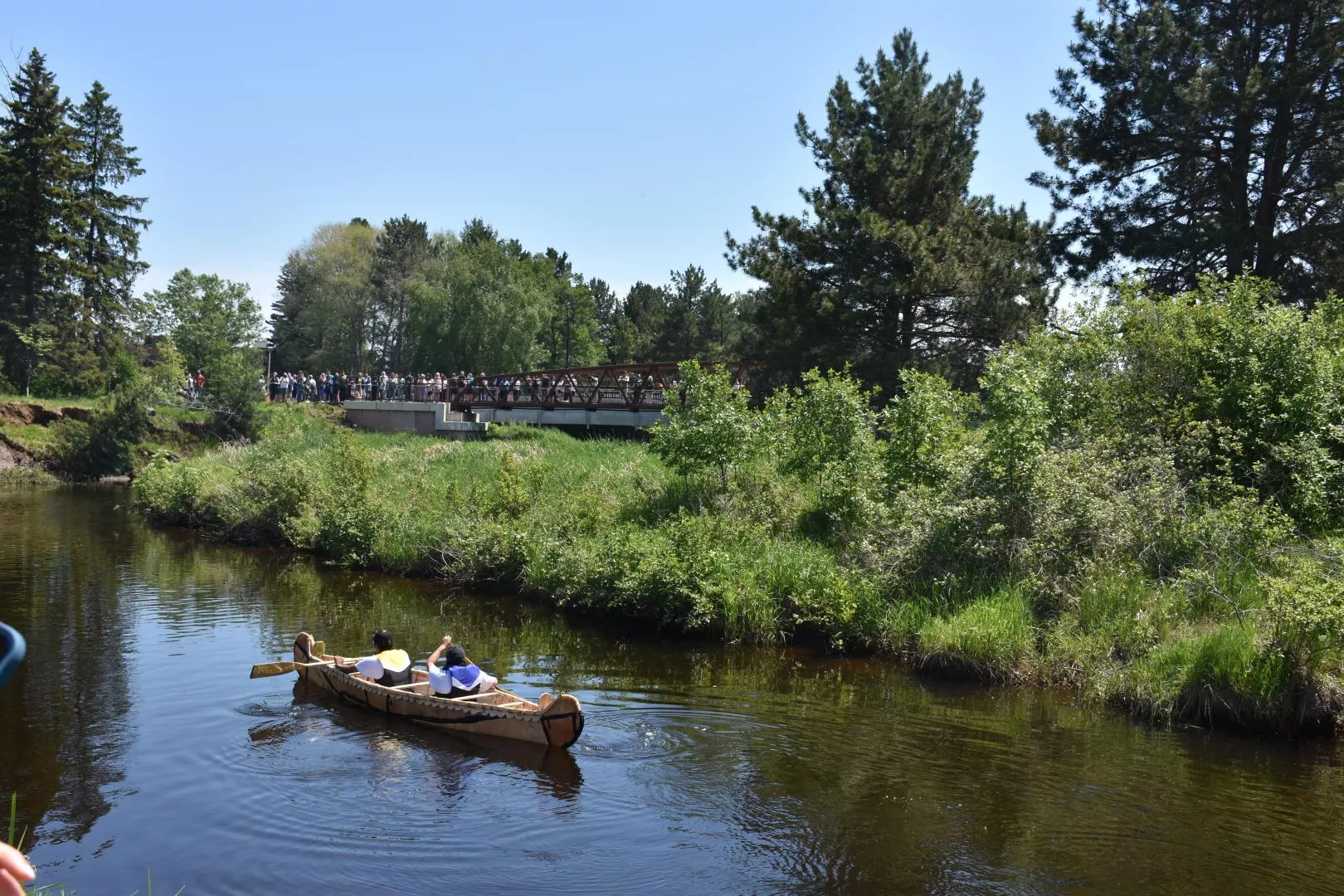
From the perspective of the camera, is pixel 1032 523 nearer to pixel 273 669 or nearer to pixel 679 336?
pixel 273 669

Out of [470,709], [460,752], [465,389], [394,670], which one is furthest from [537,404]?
[460,752]

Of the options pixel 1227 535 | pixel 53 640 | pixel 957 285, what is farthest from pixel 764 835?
pixel 957 285

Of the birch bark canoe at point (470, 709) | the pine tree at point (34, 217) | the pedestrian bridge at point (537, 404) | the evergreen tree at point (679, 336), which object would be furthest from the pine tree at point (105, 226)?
the birch bark canoe at point (470, 709)

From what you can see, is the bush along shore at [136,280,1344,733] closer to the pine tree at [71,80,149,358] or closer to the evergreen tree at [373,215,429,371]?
the pine tree at [71,80,149,358]

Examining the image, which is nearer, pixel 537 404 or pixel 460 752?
pixel 460 752

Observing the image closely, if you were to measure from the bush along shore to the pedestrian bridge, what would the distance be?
A: 45.5 feet

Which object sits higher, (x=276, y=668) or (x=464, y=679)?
(x=464, y=679)

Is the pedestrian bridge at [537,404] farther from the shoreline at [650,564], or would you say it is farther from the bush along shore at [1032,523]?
the bush along shore at [1032,523]

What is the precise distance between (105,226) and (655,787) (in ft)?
182

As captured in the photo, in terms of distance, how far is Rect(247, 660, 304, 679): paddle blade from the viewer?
15.1 metres

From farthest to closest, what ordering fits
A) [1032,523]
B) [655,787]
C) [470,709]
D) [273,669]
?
1. [1032,523]
2. [273,669]
3. [470,709]
4. [655,787]

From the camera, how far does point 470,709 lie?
12.8 metres

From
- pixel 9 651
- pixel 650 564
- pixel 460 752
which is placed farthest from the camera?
pixel 650 564

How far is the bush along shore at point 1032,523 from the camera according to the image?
1422cm
